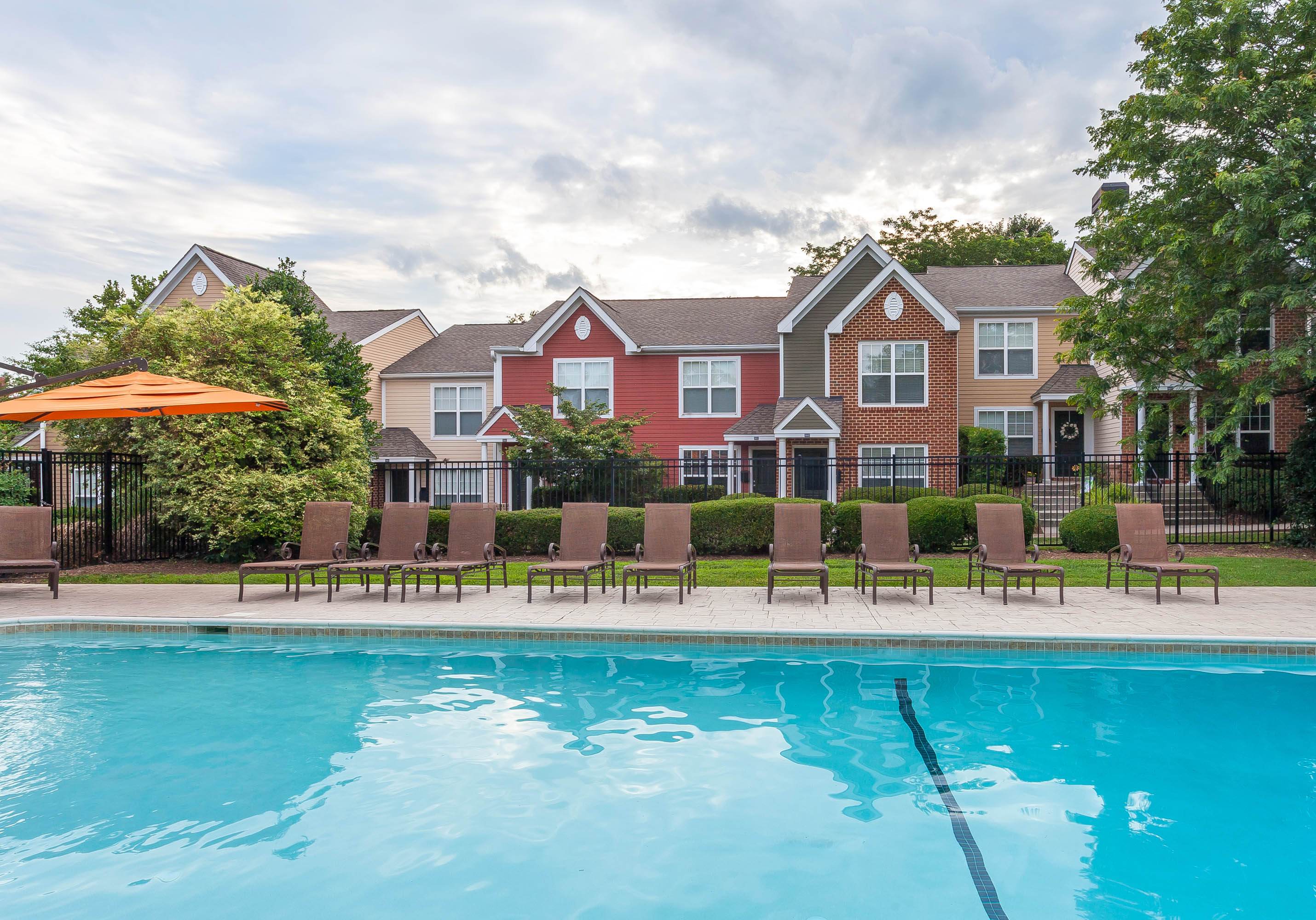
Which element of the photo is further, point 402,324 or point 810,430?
point 402,324

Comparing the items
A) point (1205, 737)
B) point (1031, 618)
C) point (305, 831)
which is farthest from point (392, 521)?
point (1205, 737)

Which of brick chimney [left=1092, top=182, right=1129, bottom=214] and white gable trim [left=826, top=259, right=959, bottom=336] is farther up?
brick chimney [left=1092, top=182, right=1129, bottom=214]

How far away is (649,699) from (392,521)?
21.8ft

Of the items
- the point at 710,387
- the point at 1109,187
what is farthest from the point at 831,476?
the point at 1109,187

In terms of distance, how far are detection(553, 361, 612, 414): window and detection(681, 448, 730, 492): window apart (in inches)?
123

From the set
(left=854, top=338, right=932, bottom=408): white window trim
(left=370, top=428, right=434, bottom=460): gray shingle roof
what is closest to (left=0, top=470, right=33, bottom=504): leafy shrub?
(left=370, top=428, right=434, bottom=460): gray shingle roof

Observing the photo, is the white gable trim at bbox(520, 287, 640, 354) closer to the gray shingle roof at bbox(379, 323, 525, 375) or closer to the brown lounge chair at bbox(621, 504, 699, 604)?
the gray shingle roof at bbox(379, 323, 525, 375)

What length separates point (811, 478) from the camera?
22.7 metres

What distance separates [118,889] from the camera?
12.1 feet

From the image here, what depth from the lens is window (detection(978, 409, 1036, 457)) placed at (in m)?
25.9

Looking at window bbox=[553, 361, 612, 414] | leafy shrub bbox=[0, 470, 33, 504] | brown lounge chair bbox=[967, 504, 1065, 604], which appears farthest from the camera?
window bbox=[553, 361, 612, 414]

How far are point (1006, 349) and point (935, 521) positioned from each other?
46.4 feet

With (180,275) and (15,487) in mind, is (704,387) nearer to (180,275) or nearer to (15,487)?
(15,487)

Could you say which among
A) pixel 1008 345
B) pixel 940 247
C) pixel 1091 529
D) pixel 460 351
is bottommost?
pixel 1091 529
